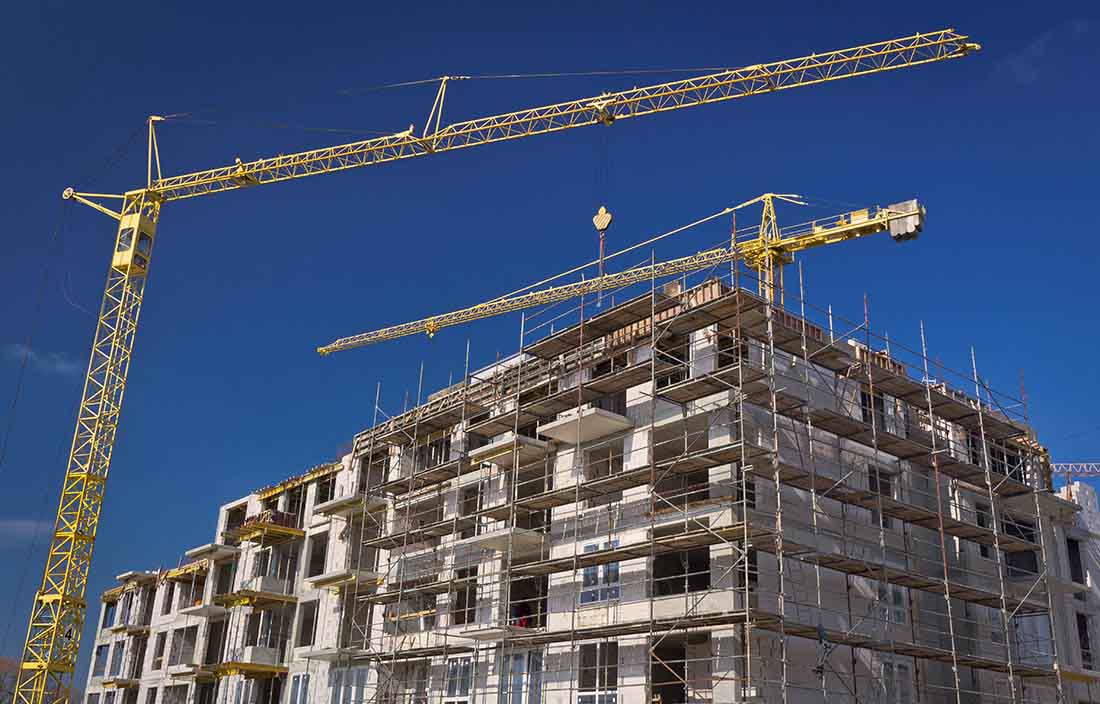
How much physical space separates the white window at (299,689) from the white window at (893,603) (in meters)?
23.7

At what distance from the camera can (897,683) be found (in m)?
30.2

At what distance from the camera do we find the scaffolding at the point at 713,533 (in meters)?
28.3

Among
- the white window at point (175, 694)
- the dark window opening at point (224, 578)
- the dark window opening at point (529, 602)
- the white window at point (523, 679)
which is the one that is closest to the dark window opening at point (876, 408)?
the dark window opening at point (529, 602)

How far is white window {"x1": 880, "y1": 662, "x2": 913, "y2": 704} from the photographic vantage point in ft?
97.5

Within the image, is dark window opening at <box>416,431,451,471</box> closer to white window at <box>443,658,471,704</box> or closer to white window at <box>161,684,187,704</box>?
white window at <box>443,658,471,704</box>

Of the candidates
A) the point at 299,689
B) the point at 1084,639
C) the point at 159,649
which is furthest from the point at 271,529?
the point at 1084,639

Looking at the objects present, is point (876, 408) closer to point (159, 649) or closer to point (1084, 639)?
point (1084, 639)

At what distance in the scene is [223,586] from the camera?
182 feet

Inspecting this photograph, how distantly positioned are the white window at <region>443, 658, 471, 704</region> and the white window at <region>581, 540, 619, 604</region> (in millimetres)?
6236

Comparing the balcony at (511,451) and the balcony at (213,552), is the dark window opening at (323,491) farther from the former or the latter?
the balcony at (511,451)

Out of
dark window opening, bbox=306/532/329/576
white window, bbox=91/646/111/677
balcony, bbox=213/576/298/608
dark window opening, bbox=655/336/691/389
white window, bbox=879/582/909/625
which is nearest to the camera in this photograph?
white window, bbox=879/582/909/625

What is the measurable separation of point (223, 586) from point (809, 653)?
3649 cm

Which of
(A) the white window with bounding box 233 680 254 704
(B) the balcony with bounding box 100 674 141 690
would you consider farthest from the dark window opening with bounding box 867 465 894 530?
(B) the balcony with bounding box 100 674 141 690

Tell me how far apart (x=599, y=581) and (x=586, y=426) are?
4.69 meters
